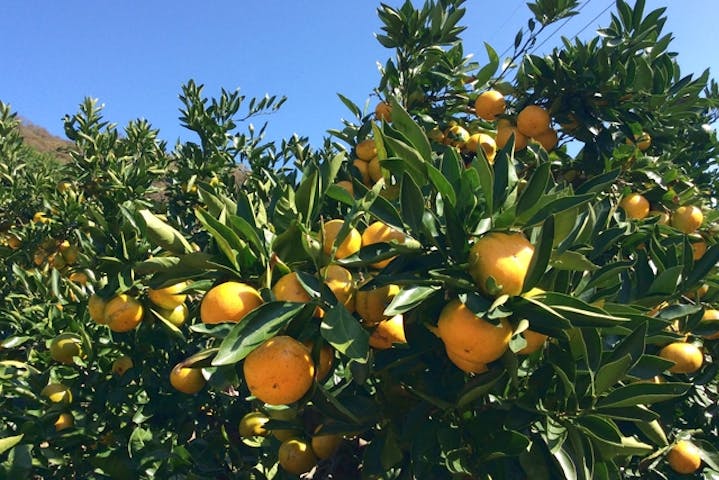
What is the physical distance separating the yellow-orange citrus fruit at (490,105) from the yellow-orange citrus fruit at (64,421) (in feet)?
7.07

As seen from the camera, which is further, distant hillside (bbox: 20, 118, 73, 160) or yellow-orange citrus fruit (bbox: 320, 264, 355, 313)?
distant hillside (bbox: 20, 118, 73, 160)

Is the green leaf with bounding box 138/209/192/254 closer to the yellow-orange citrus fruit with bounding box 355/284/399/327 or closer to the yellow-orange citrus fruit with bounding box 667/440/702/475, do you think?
the yellow-orange citrus fruit with bounding box 355/284/399/327

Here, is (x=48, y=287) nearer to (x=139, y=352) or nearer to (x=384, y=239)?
(x=139, y=352)

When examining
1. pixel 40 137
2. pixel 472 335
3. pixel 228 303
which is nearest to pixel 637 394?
pixel 472 335

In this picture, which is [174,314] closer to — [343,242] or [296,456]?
[296,456]

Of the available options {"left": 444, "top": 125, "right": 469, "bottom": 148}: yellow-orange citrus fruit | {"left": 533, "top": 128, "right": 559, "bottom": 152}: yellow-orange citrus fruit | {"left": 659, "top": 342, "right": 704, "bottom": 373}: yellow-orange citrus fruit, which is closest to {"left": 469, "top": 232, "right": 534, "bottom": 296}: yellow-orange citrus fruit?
{"left": 659, "top": 342, "right": 704, "bottom": 373}: yellow-orange citrus fruit

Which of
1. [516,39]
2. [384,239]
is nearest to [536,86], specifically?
[516,39]

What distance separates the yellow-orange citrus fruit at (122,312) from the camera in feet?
5.07

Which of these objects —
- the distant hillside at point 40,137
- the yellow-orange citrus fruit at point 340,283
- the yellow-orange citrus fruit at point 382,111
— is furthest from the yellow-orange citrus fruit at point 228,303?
the distant hillside at point 40,137

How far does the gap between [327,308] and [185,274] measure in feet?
1.22

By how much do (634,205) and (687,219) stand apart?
9.4 inches

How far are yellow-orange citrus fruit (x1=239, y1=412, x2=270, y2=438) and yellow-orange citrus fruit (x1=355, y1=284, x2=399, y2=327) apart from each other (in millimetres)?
910

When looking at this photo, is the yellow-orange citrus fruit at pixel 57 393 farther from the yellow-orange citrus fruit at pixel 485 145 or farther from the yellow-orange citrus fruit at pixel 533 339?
the yellow-orange citrus fruit at pixel 485 145

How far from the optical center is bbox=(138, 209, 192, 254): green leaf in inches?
41.3
